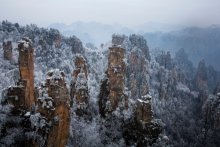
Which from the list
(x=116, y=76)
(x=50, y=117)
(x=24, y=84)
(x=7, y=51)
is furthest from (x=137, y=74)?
(x=50, y=117)

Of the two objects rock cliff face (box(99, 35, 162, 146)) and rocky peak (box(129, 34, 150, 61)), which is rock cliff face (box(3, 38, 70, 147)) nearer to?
rock cliff face (box(99, 35, 162, 146))

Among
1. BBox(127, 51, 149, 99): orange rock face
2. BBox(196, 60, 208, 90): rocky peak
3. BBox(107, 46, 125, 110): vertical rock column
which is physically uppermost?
BBox(107, 46, 125, 110): vertical rock column

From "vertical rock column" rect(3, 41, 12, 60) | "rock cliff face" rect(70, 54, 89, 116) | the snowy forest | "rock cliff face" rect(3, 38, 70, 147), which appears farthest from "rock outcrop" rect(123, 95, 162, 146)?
"vertical rock column" rect(3, 41, 12, 60)

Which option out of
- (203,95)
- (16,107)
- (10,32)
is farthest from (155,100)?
(16,107)

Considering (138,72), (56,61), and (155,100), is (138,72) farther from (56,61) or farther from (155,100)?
(56,61)

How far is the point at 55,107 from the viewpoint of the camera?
1534 inches

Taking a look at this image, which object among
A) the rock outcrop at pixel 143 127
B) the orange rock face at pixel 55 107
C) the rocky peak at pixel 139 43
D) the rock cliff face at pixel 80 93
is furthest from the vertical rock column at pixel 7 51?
the rocky peak at pixel 139 43

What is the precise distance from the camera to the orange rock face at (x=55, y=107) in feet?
127

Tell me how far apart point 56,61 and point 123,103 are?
64.9m

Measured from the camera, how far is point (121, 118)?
59812 millimetres

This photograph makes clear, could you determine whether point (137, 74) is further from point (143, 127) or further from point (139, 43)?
point (143, 127)

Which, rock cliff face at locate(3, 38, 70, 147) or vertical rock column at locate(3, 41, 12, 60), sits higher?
vertical rock column at locate(3, 41, 12, 60)

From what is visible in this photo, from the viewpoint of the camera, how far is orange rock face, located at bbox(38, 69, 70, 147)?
38.8 meters

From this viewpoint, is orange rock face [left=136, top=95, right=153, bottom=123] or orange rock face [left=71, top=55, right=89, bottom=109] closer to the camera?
orange rock face [left=136, top=95, right=153, bottom=123]
